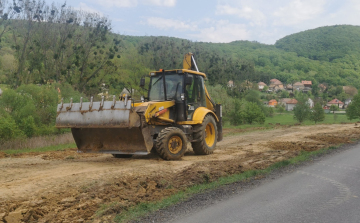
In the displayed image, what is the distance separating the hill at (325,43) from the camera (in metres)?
143

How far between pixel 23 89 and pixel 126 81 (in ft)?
64.7

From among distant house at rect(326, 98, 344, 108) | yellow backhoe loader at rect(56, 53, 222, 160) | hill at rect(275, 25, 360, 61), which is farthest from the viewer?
hill at rect(275, 25, 360, 61)

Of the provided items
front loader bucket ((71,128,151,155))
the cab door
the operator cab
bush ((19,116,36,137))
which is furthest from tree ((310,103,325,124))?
front loader bucket ((71,128,151,155))

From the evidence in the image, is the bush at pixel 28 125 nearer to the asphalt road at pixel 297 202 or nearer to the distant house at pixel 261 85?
the asphalt road at pixel 297 202

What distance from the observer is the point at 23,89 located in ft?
75.3

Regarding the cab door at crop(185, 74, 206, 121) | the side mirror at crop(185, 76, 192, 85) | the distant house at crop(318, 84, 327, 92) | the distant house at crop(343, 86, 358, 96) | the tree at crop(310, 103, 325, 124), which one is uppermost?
the distant house at crop(318, 84, 327, 92)

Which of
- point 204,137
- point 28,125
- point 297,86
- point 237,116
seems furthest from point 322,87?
point 204,137

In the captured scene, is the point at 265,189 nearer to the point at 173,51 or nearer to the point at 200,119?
the point at 200,119

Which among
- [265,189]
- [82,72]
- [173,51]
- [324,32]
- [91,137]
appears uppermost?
[324,32]

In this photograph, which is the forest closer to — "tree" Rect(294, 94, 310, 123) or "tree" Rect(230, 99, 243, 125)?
"tree" Rect(230, 99, 243, 125)

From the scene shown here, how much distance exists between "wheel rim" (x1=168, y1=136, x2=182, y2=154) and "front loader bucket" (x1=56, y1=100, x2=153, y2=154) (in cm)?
63

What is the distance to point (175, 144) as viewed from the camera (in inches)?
401

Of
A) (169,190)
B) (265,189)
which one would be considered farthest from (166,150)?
(265,189)

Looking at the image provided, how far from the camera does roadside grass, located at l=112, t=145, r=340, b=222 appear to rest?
18.5 ft
